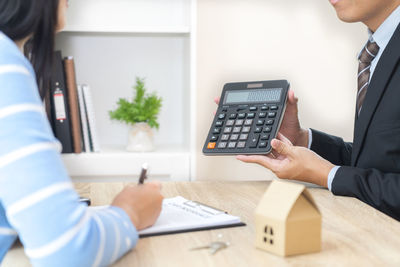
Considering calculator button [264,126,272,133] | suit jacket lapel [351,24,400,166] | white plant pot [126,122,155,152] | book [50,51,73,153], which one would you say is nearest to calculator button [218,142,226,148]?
calculator button [264,126,272,133]

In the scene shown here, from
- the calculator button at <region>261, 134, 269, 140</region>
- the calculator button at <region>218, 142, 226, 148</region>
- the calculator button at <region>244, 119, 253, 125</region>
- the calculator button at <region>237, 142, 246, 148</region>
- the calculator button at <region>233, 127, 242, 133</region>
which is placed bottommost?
the calculator button at <region>218, 142, 226, 148</region>

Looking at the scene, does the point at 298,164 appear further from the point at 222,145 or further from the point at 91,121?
the point at 91,121

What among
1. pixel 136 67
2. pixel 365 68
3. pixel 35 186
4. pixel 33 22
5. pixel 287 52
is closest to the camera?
pixel 35 186

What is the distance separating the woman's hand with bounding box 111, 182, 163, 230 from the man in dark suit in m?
0.44

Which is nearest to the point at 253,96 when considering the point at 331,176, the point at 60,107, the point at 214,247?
the point at 331,176

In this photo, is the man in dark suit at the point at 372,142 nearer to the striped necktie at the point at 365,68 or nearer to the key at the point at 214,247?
the striped necktie at the point at 365,68

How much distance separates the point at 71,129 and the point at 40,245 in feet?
3.80

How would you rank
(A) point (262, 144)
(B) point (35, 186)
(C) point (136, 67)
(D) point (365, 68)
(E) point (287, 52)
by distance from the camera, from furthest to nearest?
(C) point (136, 67), (E) point (287, 52), (D) point (365, 68), (A) point (262, 144), (B) point (35, 186)

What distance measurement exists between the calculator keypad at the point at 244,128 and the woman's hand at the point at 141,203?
0.43 m

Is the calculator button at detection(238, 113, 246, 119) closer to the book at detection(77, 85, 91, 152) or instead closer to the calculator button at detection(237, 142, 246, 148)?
the calculator button at detection(237, 142, 246, 148)

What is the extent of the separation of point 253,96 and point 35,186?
2.62 feet

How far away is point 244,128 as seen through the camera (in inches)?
50.0

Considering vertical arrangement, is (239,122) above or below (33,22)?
below

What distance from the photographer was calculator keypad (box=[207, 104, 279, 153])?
1.24 metres
